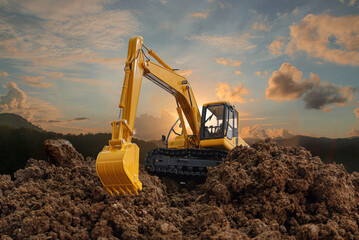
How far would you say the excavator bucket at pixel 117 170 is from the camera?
5750 mm

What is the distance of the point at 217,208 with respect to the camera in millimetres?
5664

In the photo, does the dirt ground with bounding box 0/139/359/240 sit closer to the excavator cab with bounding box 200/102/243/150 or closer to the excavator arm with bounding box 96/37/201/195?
the excavator arm with bounding box 96/37/201/195

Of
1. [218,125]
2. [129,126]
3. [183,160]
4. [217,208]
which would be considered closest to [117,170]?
[129,126]

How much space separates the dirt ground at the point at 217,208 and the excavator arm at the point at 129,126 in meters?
0.49

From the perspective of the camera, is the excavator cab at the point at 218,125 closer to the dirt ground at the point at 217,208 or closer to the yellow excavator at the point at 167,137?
the yellow excavator at the point at 167,137

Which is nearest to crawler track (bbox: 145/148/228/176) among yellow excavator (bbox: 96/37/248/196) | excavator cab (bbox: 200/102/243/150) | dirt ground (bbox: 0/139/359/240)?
yellow excavator (bbox: 96/37/248/196)

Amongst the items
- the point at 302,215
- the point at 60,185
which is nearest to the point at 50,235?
the point at 60,185

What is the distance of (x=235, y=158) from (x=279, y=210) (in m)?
2.56

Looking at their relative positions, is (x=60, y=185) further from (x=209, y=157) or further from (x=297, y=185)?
(x=297, y=185)

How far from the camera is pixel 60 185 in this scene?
7199 millimetres

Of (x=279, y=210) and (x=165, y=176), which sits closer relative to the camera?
(x=279, y=210)

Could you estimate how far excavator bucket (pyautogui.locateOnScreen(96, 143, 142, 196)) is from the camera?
575 centimetres

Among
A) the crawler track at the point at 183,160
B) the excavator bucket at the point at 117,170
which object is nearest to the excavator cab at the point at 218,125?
the crawler track at the point at 183,160

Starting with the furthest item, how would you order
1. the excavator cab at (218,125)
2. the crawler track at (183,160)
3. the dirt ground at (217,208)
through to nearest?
the excavator cab at (218,125) → the crawler track at (183,160) → the dirt ground at (217,208)
